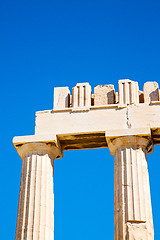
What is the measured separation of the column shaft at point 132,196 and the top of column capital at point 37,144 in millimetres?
2761

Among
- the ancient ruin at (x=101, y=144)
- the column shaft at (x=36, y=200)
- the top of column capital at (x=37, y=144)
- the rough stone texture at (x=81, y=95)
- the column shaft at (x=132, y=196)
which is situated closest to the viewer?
the column shaft at (x=132, y=196)

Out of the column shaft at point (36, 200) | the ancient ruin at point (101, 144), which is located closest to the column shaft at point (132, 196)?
the ancient ruin at point (101, 144)

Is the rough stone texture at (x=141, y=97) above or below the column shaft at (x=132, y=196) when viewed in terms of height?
above

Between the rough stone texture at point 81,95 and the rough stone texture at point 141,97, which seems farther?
the rough stone texture at point 141,97

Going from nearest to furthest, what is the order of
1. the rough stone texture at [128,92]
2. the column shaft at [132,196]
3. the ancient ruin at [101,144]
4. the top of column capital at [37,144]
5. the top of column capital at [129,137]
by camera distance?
the column shaft at [132,196], the ancient ruin at [101,144], the top of column capital at [129,137], the top of column capital at [37,144], the rough stone texture at [128,92]

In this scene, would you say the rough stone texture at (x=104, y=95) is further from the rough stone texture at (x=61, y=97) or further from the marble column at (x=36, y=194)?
the marble column at (x=36, y=194)

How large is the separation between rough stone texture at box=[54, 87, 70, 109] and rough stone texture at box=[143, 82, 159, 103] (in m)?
3.48

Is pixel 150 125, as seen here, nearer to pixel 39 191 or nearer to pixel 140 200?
pixel 140 200

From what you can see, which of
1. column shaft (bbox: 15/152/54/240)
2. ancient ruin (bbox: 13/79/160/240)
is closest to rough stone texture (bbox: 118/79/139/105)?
ancient ruin (bbox: 13/79/160/240)

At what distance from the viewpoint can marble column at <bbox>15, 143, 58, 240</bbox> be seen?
23.3 m

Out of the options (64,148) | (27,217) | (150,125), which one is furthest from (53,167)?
(150,125)

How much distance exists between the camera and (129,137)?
24.7 metres

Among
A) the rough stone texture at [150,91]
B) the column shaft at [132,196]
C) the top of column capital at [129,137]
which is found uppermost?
the rough stone texture at [150,91]

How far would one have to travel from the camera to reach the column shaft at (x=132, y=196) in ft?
73.9
